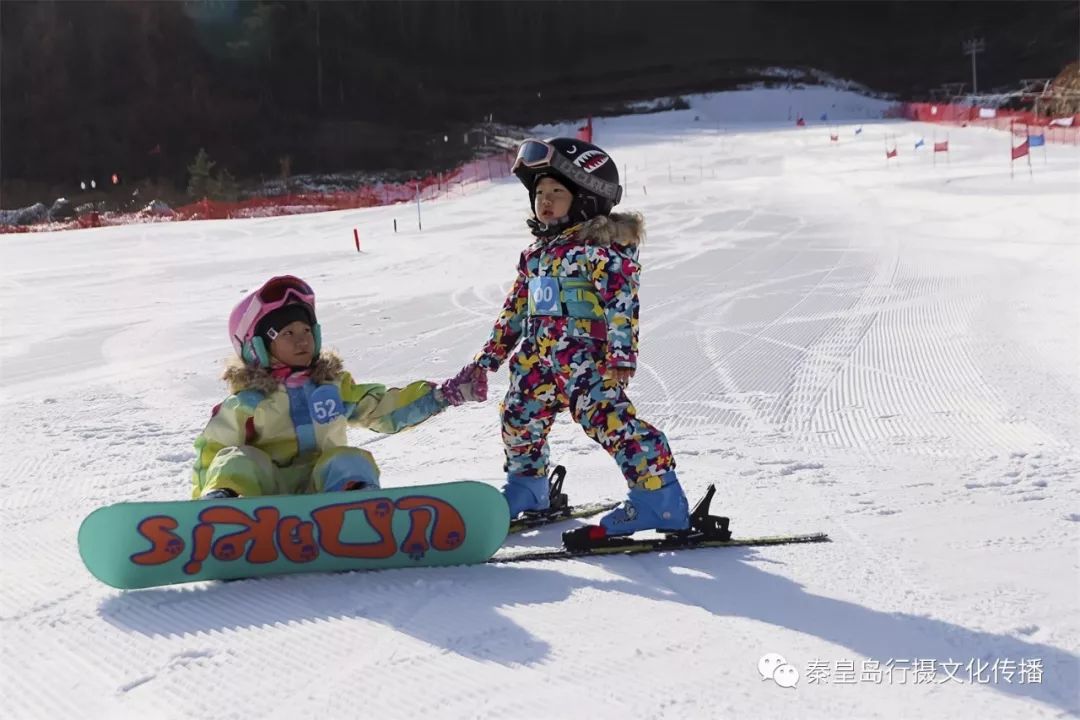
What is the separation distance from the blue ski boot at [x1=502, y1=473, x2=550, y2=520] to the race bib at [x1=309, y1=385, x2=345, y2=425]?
75cm

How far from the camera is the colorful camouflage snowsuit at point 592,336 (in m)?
3.50

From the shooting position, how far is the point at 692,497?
4223 millimetres

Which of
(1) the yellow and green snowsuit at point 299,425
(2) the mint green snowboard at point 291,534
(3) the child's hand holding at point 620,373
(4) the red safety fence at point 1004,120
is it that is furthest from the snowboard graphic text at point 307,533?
(4) the red safety fence at point 1004,120

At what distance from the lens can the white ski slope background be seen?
2484 mm

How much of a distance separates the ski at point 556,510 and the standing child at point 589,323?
41cm

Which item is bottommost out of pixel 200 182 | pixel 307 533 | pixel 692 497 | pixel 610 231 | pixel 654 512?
pixel 692 497

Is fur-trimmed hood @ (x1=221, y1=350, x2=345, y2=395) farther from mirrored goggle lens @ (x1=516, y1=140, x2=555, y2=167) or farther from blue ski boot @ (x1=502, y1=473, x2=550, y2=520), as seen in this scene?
mirrored goggle lens @ (x1=516, y1=140, x2=555, y2=167)

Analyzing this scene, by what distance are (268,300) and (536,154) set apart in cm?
108

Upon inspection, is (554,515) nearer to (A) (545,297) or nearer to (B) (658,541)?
(B) (658,541)

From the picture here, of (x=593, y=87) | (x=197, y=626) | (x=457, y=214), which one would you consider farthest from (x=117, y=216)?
(x=593, y=87)

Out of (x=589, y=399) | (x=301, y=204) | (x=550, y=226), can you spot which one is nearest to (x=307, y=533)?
(x=589, y=399)

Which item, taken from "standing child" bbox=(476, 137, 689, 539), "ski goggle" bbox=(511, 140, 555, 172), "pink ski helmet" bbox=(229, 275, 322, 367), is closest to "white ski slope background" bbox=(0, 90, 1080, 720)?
"standing child" bbox=(476, 137, 689, 539)

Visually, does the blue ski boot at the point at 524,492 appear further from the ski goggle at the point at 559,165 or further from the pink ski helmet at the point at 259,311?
the ski goggle at the point at 559,165

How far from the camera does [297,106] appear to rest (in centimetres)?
5594
